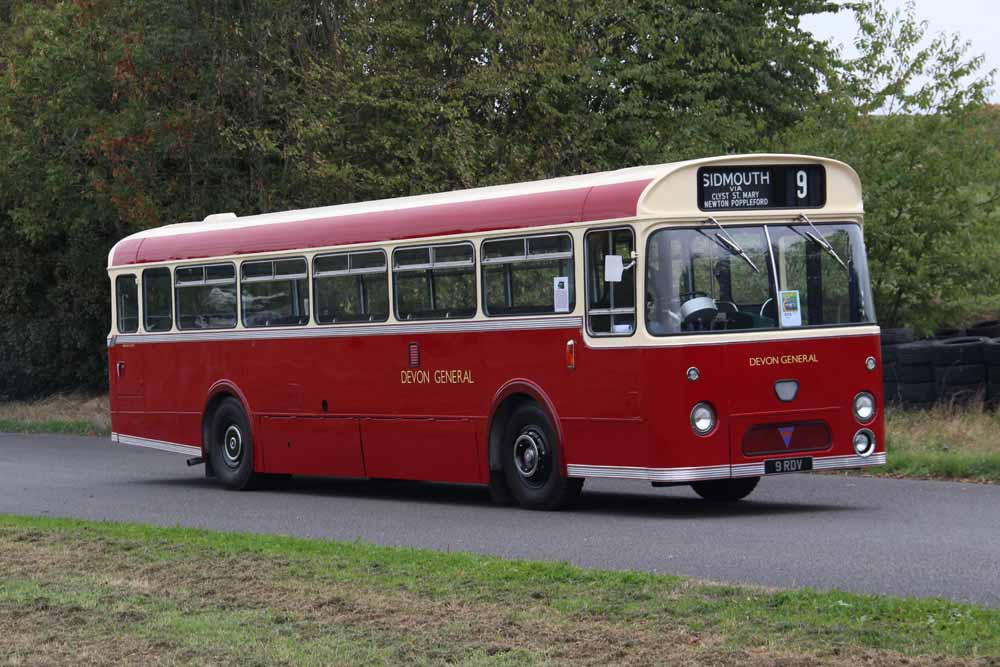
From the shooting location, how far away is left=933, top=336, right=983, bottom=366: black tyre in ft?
68.7

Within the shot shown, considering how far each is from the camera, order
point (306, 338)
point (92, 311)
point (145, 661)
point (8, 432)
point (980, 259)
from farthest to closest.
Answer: point (92, 311) < point (8, 432) < point (980, 259) < point (306, 338) < point (145, 661)

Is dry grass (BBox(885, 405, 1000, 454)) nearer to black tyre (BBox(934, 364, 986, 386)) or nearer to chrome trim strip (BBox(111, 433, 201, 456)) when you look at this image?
black tyre (BBox(934, 364, 986, 386))

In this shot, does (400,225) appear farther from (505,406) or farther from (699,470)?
(699,470)

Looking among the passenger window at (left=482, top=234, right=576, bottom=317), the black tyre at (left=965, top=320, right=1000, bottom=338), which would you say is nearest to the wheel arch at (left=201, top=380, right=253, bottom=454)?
the passenger window at (left=482, top=234, right=576, bottom=317)

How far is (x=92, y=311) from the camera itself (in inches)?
1512

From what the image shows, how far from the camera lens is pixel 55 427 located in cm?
3216

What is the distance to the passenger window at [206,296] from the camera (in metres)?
19.8

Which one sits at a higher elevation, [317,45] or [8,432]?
[317,45]

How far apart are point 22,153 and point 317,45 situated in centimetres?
589

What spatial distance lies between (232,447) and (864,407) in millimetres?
7643

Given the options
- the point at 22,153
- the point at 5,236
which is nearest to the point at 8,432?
the point at 22,153

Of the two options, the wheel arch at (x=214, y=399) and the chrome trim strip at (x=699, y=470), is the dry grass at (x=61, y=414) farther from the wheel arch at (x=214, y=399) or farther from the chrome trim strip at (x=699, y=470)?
the chrome trim strip at (x=699, y=470)

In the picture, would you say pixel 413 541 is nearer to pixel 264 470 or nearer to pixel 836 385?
pixel 836 385

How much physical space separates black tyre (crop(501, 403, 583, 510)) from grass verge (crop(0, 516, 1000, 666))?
357 cm
